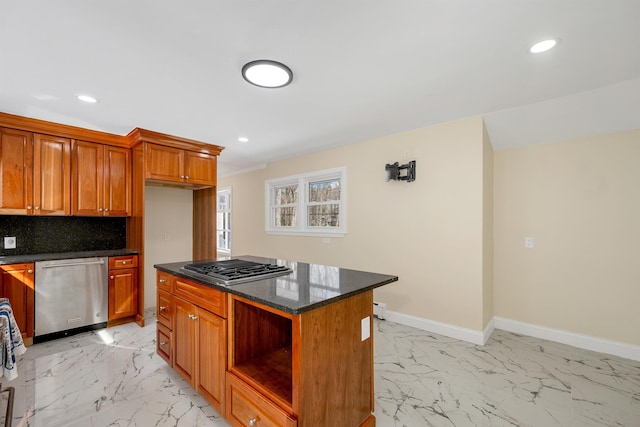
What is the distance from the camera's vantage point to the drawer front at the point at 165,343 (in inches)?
87.5

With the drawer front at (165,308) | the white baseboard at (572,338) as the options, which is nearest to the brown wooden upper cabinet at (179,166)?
the drawer front at (165,308)

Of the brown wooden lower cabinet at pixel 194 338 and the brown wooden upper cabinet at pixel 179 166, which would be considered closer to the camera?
the brown wooden lower cabinet at pixel 194 338

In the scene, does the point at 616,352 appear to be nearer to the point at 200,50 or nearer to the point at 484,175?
the point at 484,175

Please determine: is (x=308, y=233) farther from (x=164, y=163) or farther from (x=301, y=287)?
(x=301, y=287)

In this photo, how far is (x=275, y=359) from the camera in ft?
5.78

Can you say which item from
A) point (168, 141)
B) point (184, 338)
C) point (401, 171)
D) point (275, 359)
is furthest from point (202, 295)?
point (401, 171)

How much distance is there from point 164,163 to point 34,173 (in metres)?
1.26

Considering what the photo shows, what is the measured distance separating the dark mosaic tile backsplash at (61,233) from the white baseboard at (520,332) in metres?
3.88

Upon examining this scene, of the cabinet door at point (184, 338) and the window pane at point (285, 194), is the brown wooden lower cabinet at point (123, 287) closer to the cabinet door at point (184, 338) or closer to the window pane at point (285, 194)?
the cabinet door at point (184, 338)

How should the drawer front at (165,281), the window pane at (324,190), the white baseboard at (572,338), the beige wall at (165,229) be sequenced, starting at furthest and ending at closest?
the window pane at (324,190) < the beige wall at (165,229) < the white baseboard at (572,338) < the drawer front at (165,281)

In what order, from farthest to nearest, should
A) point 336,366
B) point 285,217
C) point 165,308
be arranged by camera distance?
point 285,217 → point 165,308 → point 336,366

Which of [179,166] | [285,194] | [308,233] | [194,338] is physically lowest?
[194,338]

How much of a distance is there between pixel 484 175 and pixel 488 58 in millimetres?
1359

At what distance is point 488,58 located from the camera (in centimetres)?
194
